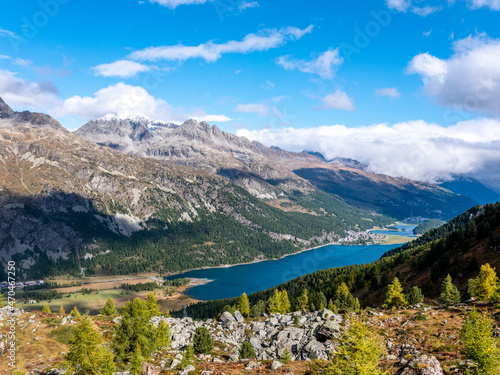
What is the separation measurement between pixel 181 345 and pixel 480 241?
287ft

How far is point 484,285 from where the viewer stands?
57312 millimetres

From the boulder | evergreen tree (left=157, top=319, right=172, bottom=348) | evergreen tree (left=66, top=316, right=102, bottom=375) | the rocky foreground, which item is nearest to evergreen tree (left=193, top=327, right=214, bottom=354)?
the rocky foreground

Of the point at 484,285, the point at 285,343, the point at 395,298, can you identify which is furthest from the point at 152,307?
the point at 484,285

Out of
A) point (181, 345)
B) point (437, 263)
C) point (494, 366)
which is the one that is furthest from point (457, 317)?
point (181, 345)

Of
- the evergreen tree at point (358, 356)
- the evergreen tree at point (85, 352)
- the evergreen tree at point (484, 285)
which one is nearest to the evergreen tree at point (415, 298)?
the evergreen tree at point (484, 285)

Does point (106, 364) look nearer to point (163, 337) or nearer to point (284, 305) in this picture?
point (163, 337)

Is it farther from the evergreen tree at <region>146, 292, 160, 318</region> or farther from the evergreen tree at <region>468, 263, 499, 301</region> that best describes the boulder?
the evergreen tree at <region>468, 263, 499, 301</region>

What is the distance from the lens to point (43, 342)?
168 ft

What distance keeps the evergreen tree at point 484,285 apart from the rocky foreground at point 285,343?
28.1 ft

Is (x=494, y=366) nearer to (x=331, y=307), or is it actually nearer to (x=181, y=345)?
(x=181, y=345)

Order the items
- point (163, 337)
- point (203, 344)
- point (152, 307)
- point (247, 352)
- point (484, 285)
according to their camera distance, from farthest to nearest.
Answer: point (152, 307)
point (484, 285)
point (163, 337)
point (203, 344)
point (247, 352)

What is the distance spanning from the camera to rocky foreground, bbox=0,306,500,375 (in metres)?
34.7

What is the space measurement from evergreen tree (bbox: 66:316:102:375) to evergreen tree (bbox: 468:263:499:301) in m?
64.5

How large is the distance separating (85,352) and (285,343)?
3259cm
